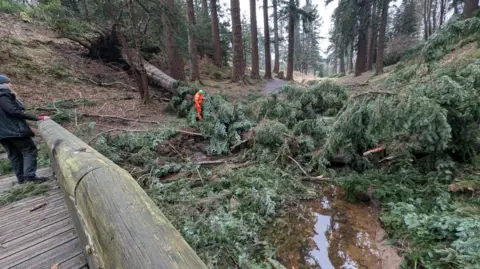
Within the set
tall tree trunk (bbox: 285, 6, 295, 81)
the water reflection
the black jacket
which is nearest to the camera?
the water reflection

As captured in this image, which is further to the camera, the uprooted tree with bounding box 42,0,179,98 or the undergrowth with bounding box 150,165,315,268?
the uprooted tree with bounding box 42,0,179,98

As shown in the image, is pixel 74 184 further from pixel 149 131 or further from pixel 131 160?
pixel 149 131

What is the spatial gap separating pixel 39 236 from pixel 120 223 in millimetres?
1990

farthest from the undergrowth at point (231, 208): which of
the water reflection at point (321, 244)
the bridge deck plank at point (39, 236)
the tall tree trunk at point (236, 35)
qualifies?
the tall tree trunk at point (236, 35)

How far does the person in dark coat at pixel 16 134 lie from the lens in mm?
3530

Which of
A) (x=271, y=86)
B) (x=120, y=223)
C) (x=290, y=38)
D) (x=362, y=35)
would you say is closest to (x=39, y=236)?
(x=120, y=223)

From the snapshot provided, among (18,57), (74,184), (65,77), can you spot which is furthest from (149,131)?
(18,57)

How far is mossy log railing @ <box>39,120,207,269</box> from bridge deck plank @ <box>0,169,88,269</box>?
66cm

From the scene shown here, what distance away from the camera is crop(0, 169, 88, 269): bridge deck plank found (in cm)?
219

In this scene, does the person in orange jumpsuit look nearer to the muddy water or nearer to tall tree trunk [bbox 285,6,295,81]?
the muddy water

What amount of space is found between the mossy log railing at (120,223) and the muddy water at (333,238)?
6.42 feet

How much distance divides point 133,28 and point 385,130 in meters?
7.91

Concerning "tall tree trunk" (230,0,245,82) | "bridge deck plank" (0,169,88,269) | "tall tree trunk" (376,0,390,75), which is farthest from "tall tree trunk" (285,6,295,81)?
"bridge deck plank" (0,169,88,269)

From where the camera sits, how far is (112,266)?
1.26m
